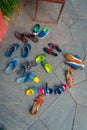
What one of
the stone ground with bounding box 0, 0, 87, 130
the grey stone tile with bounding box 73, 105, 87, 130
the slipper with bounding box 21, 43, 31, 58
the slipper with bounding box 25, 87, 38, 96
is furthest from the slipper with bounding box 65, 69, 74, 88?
the slipper with bounding box 21, 43, 31, 58

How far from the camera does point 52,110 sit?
8.47 ft

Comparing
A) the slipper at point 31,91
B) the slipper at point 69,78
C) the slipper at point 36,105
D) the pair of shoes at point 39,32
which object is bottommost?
the slipper at point 36,105

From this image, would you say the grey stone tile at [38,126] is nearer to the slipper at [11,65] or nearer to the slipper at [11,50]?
the slipper at [11,65]

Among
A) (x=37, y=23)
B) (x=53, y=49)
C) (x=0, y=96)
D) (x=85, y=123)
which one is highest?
(x=37, y=23)

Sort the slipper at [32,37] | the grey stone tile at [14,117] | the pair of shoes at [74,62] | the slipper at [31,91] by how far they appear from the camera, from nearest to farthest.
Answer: the grey stone tile at [14,117] < the slipper at [31,91] < the pair of shoes at [74,62] < the slipper at [32,37]

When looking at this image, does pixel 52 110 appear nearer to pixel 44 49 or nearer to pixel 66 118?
pixel 66 118

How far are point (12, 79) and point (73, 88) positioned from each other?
2.46 feet

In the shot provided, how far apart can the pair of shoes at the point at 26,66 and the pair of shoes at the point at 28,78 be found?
49mm

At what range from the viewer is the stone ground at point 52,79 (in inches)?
98.8

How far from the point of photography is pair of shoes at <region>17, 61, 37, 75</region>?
2.72 m

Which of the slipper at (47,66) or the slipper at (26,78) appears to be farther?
the slipper at (47,66)

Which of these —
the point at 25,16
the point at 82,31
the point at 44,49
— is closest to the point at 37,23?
the point at 25,16

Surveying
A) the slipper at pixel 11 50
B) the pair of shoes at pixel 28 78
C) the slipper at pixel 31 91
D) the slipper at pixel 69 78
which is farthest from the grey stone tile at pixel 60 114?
the slipper at pixel 11 50

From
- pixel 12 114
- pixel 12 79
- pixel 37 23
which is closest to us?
pixel 12 114
